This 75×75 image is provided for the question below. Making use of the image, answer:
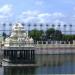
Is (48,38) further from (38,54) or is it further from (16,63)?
(16,63)

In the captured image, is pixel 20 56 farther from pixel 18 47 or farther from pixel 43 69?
pixel 43 69

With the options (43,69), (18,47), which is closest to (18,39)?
(18,47)

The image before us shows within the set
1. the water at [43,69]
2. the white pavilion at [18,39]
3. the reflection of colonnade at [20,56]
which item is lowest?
the water at [43,69]

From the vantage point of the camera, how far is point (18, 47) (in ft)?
221

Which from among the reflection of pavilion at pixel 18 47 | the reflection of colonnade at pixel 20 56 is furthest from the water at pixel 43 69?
the reflection of pavilion at pixel 18 47

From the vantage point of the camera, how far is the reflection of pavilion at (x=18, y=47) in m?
67.0

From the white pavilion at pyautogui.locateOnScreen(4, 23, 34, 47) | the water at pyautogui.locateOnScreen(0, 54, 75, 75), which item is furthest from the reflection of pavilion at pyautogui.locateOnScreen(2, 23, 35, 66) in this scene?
the water at pyautogui.locateOnScreen(0, 54, 75, 75)

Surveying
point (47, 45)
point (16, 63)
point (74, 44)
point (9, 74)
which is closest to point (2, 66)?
point (16, 63)

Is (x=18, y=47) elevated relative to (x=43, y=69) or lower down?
elevated

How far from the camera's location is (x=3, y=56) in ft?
227

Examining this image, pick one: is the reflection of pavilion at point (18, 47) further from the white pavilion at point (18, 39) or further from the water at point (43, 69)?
the water at point (43, 69)

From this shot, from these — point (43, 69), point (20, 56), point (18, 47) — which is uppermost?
point (18, 47)

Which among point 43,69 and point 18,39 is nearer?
point 43,69

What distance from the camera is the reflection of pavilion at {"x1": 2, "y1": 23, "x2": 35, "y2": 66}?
6700 centimetres
